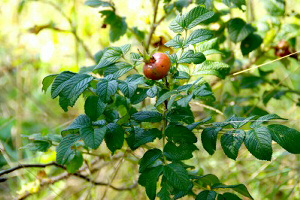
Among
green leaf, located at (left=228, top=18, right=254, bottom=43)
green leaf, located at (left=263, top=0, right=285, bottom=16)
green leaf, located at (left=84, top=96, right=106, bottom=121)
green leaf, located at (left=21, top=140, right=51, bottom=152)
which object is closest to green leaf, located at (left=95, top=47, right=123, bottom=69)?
green leaf, located at (left=84, top=96, right=106, bottom=121)

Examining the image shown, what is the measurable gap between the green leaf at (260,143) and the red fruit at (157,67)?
0.89ft

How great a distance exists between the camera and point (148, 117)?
37.5 inches

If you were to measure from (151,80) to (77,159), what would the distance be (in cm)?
42

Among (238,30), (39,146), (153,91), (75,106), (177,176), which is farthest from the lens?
(75,106)

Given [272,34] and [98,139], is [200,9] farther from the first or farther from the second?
[272,34]

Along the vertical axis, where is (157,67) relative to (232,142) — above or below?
above

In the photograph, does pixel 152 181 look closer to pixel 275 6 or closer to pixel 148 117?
pixel 148 117

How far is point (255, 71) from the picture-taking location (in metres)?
1.82

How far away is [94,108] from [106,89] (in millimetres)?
76

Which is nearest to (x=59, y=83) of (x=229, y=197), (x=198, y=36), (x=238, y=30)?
(x=198, y=36)

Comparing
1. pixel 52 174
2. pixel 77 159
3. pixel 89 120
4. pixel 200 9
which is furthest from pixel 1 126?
pixel 200 9

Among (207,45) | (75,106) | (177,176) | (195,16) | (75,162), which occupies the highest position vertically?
(195,16)

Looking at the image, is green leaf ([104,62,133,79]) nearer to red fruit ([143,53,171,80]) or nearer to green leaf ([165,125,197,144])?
red fruit ([143,53,171,80])

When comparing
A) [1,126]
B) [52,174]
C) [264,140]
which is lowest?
[52,174]
